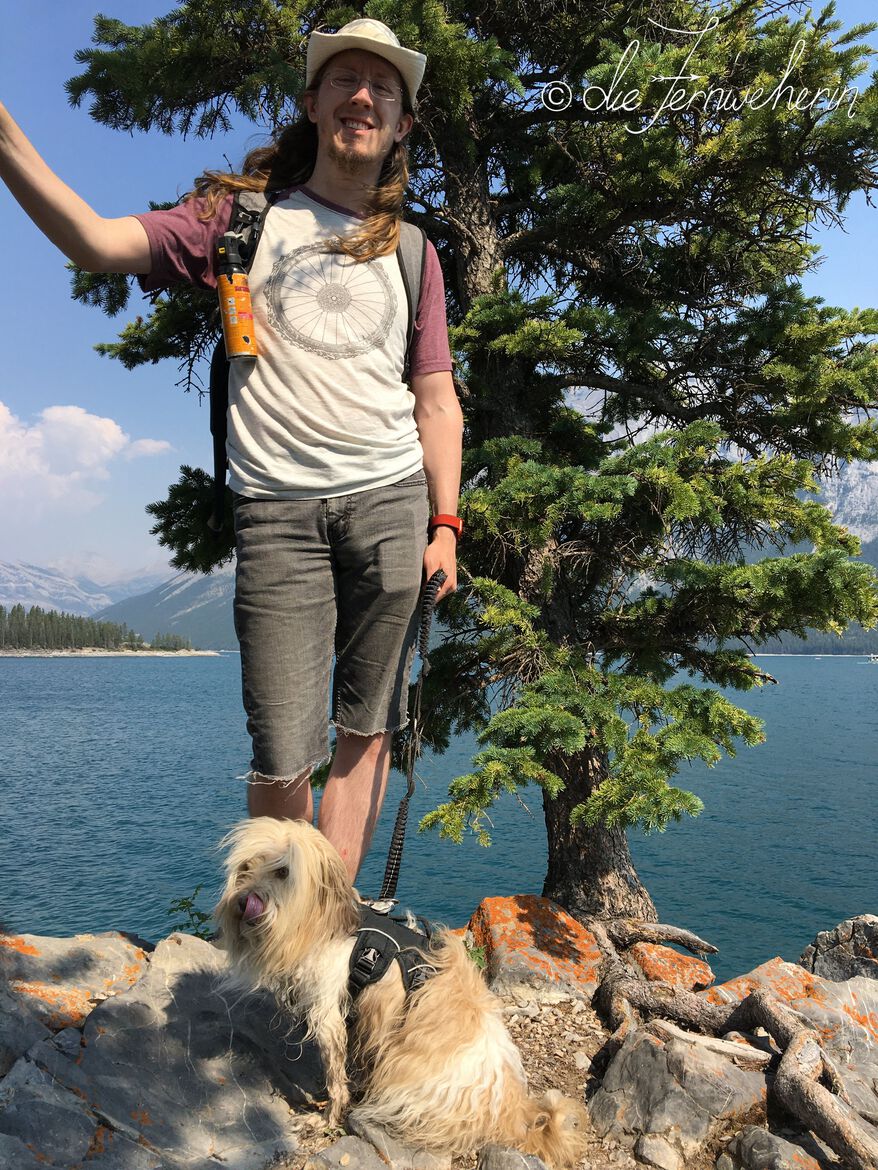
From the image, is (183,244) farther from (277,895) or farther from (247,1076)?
(247,1076)

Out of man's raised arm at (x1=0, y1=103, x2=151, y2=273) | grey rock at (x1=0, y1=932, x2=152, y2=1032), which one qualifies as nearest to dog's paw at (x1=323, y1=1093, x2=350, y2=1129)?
grey rock at (x1=0, y1=932, x2=152, y2=1032)

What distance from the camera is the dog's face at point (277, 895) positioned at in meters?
2.29

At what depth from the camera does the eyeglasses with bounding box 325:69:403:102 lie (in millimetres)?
2590

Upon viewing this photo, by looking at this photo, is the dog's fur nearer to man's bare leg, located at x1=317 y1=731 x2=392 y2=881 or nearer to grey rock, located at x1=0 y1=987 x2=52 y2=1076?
man's bare leg, located at x1=317 y1=731 x2=392 y2=881

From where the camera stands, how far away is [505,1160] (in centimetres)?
243

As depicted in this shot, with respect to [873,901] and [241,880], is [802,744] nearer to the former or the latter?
[873,901]

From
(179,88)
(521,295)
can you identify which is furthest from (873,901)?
(179,88)

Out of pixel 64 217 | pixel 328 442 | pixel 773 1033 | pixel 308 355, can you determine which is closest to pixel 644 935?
pixel 773 1033

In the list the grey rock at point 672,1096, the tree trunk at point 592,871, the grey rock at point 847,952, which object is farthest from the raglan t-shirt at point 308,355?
the grey rock at point 847,952

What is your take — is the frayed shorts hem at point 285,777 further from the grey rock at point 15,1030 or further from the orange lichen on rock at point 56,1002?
the orange lichen on rock at point 56,1002

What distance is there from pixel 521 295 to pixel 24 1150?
17.6 ft

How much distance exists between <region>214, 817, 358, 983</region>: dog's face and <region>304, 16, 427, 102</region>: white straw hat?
259 centimetres

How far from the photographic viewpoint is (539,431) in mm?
6359

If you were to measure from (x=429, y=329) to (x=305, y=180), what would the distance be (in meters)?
0.73
